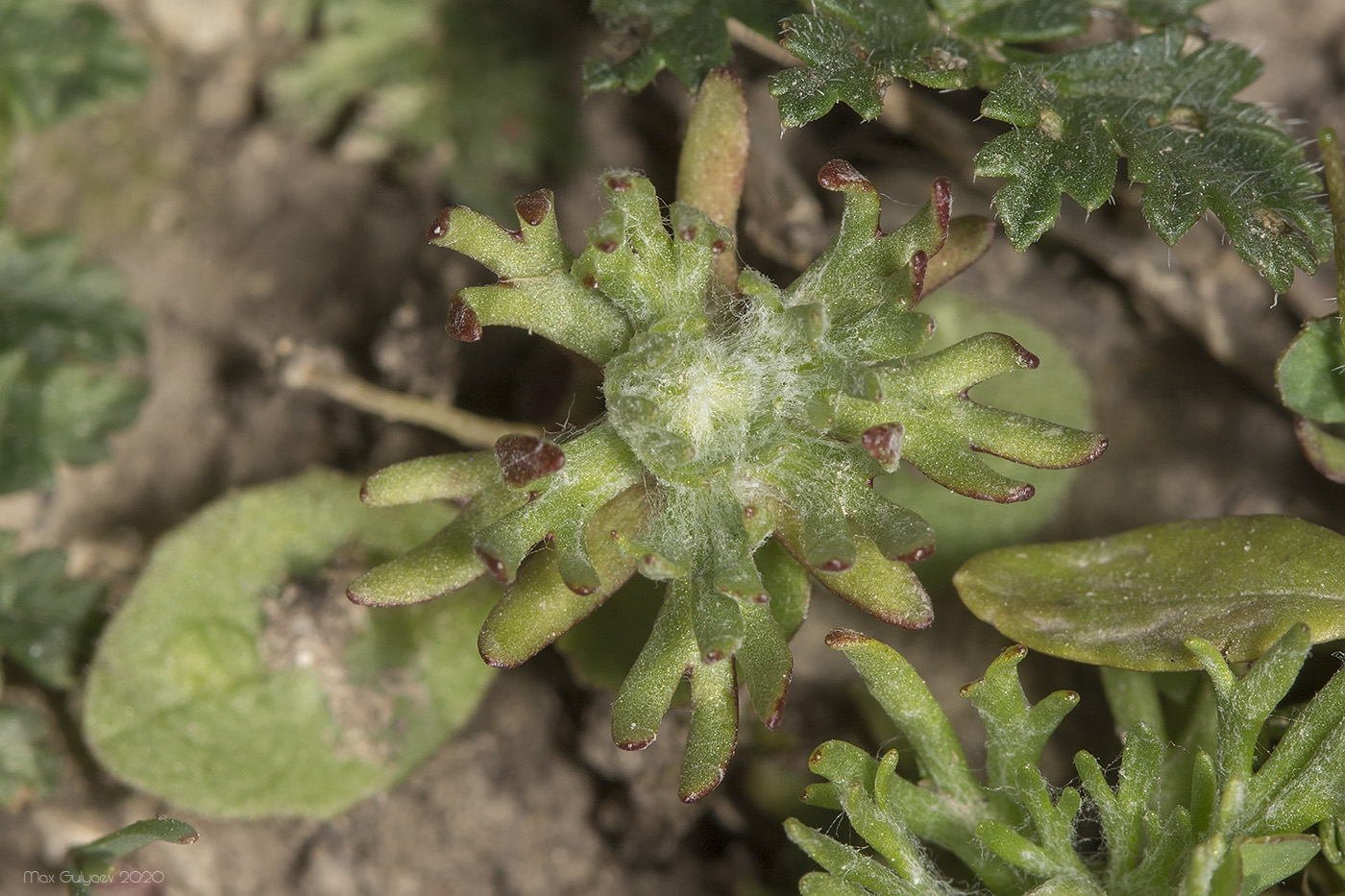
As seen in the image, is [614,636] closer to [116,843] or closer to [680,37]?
[116,843]

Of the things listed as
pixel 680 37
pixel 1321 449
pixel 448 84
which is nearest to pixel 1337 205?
pixel 1321 449

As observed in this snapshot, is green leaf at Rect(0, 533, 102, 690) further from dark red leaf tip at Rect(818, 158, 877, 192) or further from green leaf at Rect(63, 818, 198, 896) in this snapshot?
dark red leaf tip at Rect(818, 158, 877, 192)

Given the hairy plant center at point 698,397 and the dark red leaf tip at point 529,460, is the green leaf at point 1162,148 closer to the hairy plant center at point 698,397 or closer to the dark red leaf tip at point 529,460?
the hairy plant center at point 698,397

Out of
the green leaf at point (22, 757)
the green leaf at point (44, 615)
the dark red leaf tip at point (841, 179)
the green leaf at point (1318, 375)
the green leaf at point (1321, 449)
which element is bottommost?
the green leaf at point (22, 757)

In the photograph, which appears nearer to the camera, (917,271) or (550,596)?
(917,271)

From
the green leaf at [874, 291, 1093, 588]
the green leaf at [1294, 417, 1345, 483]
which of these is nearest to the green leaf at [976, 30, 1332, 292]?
the green leaf at [1294, 417, 1345, 483]

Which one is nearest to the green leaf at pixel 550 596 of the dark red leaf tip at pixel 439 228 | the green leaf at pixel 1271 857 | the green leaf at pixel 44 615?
the dark red leaf tip at pixel 439 228
